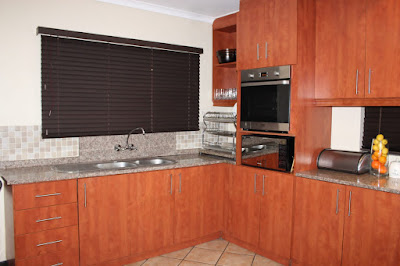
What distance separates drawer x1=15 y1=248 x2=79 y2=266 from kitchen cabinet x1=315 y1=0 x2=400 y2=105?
249 cm

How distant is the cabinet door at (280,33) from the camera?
2.90 m

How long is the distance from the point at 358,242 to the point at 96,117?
2552 millimetres

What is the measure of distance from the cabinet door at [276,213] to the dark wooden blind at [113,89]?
4.22ft

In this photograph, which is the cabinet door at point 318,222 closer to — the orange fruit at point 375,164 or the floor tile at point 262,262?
the floor tile at point 262,262

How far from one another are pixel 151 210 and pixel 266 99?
1.49m

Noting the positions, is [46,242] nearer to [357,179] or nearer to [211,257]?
[211,257]

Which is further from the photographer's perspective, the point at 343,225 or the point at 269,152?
the point at 269,152

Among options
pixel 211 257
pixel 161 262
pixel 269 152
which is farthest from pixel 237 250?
pixel 269 152

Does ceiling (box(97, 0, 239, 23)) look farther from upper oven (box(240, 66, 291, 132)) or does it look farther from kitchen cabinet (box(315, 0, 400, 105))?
kitchen cabinet (box(315, 0, 400, 105))

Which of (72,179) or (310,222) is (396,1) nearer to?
(310,222)

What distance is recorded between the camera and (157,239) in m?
3.18

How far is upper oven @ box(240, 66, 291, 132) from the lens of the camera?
299 cm

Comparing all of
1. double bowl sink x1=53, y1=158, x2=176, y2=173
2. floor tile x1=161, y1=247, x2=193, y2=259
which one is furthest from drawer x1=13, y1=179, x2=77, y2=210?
floor tile x1=161, y1=247, x2=193, y2=259

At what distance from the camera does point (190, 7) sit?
371cm
